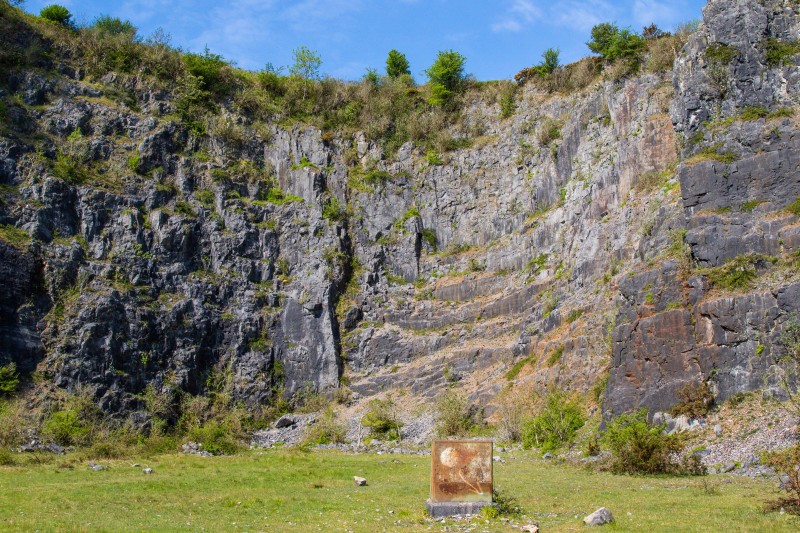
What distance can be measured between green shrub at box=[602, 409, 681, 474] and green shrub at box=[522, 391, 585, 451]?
26.7 feet

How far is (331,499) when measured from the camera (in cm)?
2027

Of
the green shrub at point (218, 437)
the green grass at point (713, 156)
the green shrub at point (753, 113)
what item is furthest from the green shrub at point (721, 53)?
the green shrub at point (218, 437)

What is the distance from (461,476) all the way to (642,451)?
9769 millimetres

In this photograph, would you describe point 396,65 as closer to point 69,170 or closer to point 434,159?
point 434,159

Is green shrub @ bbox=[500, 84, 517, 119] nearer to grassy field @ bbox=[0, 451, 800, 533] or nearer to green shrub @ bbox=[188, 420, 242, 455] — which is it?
green shrub @ bbox=[188, 420, 242, 455]

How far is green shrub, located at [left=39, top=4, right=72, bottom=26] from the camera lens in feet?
208

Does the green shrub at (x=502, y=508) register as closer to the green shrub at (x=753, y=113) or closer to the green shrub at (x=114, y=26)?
the green shrub at (x=753, y=113)

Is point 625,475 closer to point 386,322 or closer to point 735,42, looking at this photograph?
point 735,42

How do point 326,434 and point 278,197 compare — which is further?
point 278,197

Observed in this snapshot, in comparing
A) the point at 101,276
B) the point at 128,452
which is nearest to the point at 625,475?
the point at 128,452

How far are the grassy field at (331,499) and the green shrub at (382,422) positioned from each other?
12768 millimetres

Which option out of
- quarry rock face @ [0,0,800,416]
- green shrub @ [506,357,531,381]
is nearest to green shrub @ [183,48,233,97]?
quarry rock face @ [0,0,800,416]

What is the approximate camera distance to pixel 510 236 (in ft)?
175

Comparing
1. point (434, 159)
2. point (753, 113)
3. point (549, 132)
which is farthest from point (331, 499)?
point (434, 159)
